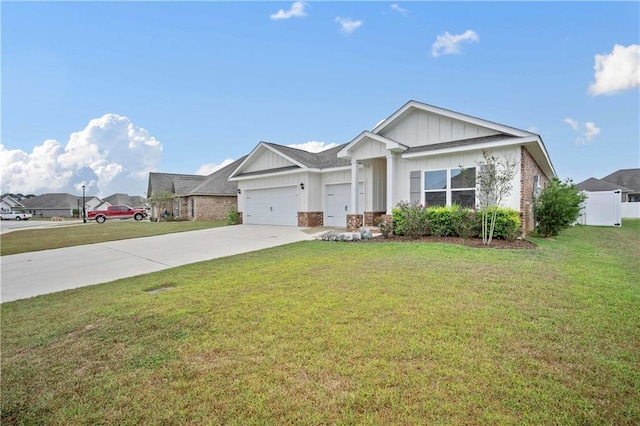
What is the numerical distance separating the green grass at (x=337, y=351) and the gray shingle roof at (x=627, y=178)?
4372 cm

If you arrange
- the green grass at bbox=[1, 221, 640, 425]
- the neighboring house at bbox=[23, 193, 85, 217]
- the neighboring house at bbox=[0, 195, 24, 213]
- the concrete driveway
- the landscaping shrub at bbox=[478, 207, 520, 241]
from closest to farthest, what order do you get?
the green grass at bbox=[1, 221, 640, 425] → the concrete driveway → the landscaping shrub at bbox=[478, 207, 520, 241] → the neighboring house at bbox=[23, 193, 85, 217] → the neighboring house at bbox=[0, 195, 24, 213]

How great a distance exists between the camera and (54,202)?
72.2m

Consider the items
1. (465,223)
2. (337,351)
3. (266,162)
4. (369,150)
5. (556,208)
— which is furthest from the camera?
(266,162)

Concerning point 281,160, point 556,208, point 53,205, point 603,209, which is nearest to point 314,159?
point 281,160

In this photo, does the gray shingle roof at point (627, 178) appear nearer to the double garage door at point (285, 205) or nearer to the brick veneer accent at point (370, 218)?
the brick veneer accent at point (370, 218)

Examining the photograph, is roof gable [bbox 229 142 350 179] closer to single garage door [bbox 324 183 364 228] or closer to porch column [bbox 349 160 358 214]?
single garage door [bbox 324 183 364 228]

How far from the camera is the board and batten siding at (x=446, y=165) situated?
1068cm

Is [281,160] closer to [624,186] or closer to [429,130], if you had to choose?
[429,130]

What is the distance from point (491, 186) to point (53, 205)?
3588 inches

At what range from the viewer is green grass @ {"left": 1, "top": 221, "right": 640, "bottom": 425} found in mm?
2297

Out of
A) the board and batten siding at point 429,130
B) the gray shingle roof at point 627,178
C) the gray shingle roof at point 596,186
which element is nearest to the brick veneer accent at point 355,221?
the board and batten siding at point 429,130

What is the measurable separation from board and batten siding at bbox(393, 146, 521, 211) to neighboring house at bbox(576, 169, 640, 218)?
24.2 m

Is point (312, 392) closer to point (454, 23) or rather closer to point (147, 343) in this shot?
point (147, 343)

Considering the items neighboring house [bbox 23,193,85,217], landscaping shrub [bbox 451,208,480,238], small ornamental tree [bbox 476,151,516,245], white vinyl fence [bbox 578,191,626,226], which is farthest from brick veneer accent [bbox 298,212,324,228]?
neighboring house [bbox 23,193,85,217]
